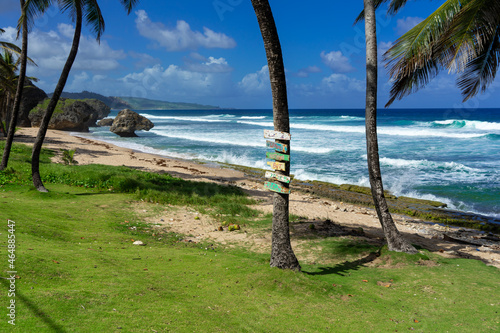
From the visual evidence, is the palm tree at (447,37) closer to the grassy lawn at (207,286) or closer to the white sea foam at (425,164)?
the grassy lawn at (207,286)

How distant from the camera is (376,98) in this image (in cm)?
764

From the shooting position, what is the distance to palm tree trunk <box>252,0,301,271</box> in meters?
5.46

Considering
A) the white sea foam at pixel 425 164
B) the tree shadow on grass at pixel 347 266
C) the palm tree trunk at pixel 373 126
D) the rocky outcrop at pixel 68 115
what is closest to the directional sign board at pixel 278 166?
the tree shadow on grass at pixel 347 266

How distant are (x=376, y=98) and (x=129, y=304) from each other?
631cm

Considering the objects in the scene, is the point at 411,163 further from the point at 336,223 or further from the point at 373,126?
the point at 373,126

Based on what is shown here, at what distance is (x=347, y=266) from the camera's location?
272 inches

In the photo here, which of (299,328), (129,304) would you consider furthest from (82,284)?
(299,328)

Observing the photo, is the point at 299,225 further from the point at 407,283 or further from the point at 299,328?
the point at 299,328

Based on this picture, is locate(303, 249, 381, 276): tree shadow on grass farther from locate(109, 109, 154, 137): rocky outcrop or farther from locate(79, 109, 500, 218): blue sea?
locate(109, 109, 154, 137): rocky outcrop

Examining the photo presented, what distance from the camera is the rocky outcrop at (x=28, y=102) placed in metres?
40.7

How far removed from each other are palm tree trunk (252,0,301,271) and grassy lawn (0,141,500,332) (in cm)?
37

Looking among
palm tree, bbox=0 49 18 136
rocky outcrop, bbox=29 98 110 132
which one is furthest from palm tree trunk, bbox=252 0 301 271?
rocky outcrop, bbox=29 98 110 132

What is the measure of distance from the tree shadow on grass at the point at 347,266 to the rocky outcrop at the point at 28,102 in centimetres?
4427

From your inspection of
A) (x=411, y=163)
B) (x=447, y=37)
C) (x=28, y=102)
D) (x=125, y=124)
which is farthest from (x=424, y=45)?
(x=28, y=102)
